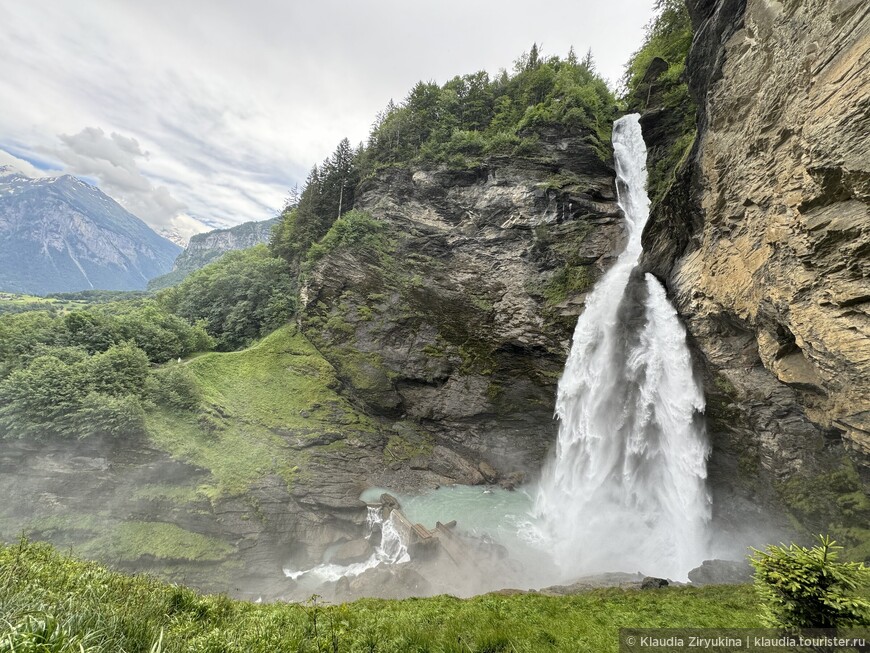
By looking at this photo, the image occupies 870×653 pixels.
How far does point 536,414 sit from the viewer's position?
25672 mm

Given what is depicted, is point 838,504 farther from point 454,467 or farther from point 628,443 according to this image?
point 454,467

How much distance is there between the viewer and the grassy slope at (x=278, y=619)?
153 inches

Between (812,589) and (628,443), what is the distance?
1644 cm

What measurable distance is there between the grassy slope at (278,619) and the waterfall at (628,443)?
28.1 feet

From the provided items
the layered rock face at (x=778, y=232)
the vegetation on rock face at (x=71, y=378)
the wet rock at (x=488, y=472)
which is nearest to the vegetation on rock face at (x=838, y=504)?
the layered rock face at (x=778, y=232)

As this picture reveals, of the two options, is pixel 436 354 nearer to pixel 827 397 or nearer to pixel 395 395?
pixel 395 395

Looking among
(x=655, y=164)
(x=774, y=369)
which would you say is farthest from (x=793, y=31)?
(x=655, y=164)

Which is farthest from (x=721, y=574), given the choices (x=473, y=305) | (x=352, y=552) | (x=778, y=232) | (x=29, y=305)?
(x=29, y=305)

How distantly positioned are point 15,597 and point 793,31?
2145 centimetres

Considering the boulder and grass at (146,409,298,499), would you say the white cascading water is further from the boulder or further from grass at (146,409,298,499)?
the boulder

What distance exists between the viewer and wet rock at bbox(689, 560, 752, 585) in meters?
12.8

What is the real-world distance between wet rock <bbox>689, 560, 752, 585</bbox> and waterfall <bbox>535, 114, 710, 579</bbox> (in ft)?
9.19

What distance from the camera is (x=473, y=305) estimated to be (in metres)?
→ 27.0

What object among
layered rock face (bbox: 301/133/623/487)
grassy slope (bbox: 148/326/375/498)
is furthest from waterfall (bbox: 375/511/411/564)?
grassy slope (bbox: 148/326/375/498)
